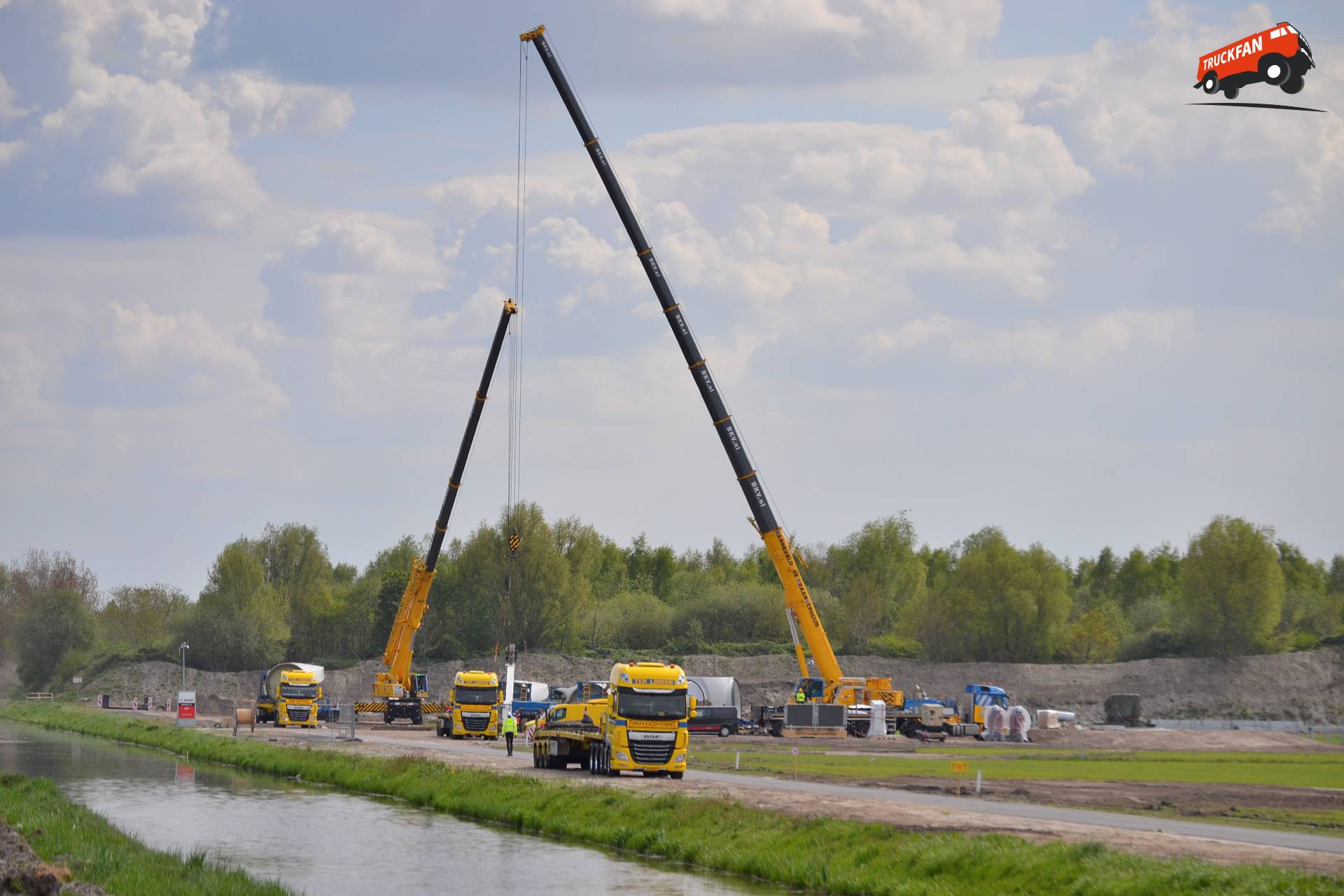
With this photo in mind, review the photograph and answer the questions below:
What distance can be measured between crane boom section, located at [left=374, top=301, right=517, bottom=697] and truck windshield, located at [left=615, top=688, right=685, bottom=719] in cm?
4465

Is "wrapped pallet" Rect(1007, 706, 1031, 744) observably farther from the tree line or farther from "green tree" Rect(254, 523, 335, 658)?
"green tree" Rect(254, 523, 335, 658)

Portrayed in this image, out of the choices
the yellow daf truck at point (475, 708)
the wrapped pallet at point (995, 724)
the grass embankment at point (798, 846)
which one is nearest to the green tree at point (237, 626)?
the yellow daf truck at point (475, 708)

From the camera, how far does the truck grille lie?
5050 centimetres

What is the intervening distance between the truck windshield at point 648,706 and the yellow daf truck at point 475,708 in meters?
31.4

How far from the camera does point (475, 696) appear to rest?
80938mm

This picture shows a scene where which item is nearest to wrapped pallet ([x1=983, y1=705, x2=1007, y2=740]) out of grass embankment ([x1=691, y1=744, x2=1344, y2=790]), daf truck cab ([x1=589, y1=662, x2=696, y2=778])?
grass embankment ([x1=691, y1=744, x2=1344, y2=790])

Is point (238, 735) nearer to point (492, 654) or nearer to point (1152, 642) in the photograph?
point (492, 654)

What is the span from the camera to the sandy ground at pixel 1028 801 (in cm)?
3036

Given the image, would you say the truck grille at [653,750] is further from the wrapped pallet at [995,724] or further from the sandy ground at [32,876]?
the wrapped pallet at [995,724]

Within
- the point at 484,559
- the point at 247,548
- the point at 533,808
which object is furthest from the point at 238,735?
the point at 247,548

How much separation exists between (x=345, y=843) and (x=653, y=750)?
15.3 meters

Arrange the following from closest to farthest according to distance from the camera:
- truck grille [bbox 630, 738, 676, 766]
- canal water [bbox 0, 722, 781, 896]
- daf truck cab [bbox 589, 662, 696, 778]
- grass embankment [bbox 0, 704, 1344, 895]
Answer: grass embankment [bbox 0, 704, 1344, 895] < canal water [bbox 0, 722, 781, 896] < daf truck cab [bbox 589, 662, 696, 778] < truck grille [bbox 630, 738, 676, 766]

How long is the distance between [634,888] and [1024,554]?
4654 inches

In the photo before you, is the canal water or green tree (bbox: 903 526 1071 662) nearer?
the canal water
